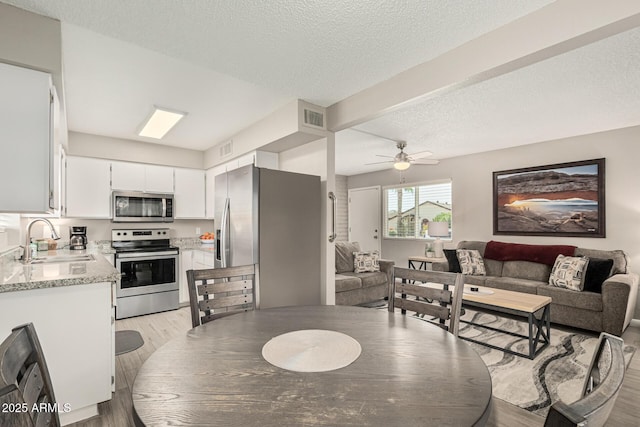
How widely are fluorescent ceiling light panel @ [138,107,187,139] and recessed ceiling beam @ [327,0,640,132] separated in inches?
87.0

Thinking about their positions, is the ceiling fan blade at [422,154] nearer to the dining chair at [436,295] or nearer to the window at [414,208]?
the window at [414,208]

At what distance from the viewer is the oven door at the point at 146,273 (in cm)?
409

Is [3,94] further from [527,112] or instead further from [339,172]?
[339,172]

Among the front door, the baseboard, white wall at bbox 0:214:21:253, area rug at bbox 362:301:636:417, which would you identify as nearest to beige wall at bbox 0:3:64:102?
white wall at bbox 0:214:21:253

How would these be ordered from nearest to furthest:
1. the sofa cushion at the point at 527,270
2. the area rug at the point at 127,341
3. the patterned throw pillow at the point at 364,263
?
the area rug at the point at 127,341, the sofa cushion at the point at 527,270, the patterned throw pillow at the point at 364,263

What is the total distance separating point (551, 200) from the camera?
15.4 ft

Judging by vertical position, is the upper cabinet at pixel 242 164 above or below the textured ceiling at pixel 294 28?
below

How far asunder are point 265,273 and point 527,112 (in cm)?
334

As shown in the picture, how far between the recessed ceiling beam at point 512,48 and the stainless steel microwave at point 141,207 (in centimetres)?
342

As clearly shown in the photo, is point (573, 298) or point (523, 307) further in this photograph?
point (573, 298)

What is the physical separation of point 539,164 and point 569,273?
182cm

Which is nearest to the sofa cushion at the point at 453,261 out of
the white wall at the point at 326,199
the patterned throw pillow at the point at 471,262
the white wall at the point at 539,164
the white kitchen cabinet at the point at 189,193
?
the patterned throw pillow at the point at 471,262

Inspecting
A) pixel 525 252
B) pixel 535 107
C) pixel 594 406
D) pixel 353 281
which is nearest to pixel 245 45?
pixel 594 406

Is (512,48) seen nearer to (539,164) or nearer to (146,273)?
(539,164)
